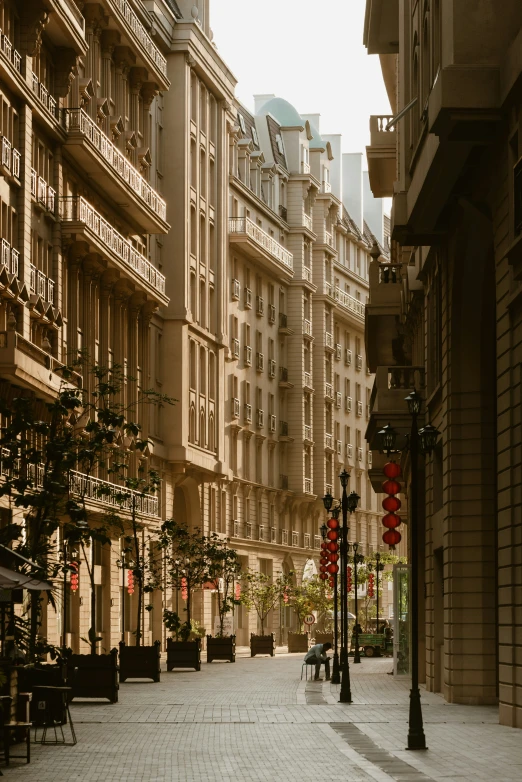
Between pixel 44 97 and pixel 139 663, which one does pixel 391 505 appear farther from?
pixel 44 97

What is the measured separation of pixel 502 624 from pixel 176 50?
5219 centimetres

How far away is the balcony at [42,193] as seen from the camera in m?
47.4

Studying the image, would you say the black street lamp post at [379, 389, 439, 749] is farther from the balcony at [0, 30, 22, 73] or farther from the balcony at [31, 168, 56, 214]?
the balcony at [31, 168, 56, 214]

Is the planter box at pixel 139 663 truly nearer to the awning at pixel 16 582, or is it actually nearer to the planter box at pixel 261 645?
the awning at pixel 16 582

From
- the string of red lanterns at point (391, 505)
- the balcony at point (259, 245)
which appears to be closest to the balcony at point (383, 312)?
the string of red lanterns at point (391, 505)

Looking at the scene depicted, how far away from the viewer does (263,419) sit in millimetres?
90062

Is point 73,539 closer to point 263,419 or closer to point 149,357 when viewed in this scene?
point 149,357

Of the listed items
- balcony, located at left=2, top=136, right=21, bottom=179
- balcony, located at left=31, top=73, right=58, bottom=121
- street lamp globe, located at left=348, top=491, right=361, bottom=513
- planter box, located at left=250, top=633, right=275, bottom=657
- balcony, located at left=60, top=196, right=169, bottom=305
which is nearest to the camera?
street lamp globe, located at left=348, top=491, right=361, bottom=513

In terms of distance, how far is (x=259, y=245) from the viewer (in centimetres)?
8575

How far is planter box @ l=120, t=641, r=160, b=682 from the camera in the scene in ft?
129

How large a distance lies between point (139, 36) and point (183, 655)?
88.6ft

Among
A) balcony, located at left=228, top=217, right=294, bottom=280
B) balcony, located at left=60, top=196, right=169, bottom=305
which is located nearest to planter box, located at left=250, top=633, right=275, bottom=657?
balcony, located at left=60, top=196, right=169, bottom=305

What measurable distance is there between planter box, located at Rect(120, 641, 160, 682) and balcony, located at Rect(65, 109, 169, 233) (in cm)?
1939

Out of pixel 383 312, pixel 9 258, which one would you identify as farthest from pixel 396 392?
pixel 9 258
